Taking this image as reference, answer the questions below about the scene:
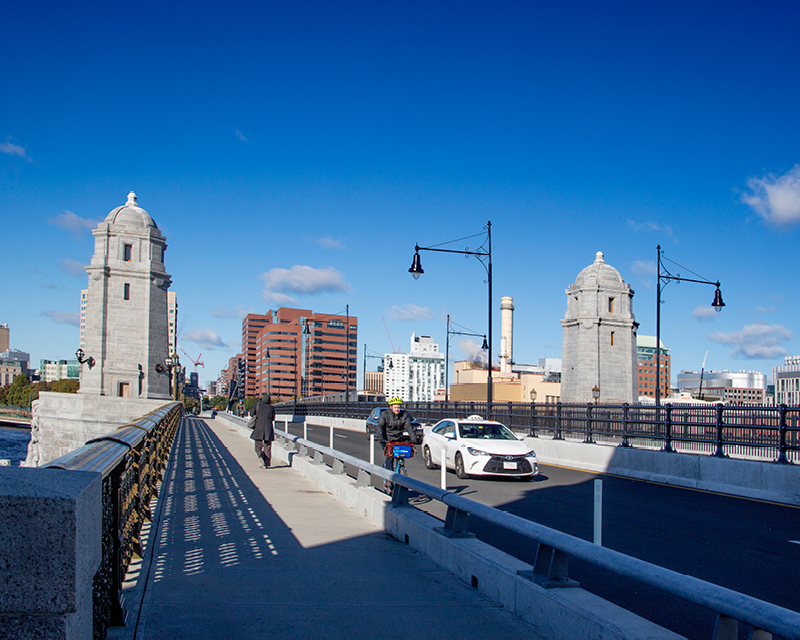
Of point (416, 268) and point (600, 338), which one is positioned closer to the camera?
point (416, 268)

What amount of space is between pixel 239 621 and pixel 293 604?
2.00 feet

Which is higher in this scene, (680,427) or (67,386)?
(680,427)

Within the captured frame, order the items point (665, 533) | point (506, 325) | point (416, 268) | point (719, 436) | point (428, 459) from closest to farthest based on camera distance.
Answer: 1. point (665, 533)
2. point (719, 436)
3. point (428, 459)
4. point (416, 268)
5. point (506, 325)

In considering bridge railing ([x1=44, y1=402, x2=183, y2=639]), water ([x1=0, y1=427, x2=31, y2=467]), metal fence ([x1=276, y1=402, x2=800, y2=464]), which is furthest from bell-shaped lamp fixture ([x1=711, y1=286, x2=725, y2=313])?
water ([x1=0, y1=427, x2=31, y2=467])

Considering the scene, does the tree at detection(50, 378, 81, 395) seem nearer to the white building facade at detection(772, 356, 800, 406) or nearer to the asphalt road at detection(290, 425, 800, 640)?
the asphalt road at detection(290, 425, 800, 640)

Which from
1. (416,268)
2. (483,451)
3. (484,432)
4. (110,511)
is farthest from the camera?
(416,268)

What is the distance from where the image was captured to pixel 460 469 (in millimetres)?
17078

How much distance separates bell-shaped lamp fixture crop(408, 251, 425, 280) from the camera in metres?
28.2

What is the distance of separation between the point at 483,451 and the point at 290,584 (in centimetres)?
1021

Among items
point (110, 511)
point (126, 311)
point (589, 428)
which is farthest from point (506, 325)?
point (110, 511)

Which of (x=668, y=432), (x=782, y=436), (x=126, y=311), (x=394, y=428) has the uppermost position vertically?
(x=126, y=311)

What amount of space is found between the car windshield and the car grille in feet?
3.62

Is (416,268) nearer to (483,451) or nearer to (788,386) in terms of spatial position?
(483,451)

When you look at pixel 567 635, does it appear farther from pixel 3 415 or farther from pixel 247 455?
pixel 3 415
